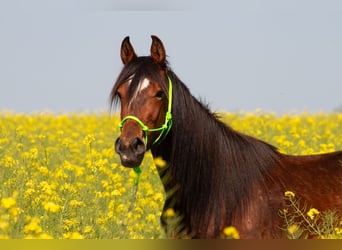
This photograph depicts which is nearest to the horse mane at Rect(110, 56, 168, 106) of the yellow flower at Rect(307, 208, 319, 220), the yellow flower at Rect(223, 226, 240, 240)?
the yellow flower at Rect(223, 226, 240, 240)

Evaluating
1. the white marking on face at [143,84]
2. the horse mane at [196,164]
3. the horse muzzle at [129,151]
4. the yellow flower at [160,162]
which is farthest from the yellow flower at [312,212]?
the white marking on face at [143,84]

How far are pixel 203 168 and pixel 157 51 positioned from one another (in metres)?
1.07

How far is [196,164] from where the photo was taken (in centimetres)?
623

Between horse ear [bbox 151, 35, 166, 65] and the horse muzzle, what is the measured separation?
2.61ft

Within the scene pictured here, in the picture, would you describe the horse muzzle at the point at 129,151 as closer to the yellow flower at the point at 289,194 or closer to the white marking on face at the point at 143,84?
the white marking on face at the point at 143,84

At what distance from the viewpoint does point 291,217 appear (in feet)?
20.5

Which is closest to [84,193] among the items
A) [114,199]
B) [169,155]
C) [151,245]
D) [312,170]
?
[114,199]

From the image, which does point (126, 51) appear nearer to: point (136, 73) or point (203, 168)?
point (136, 73)

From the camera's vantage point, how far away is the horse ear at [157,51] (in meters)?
6.22

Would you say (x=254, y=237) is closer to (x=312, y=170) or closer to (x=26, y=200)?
(x=312, y=170)

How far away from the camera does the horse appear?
6.03m

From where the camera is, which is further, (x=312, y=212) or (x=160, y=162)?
(x=160, y=162)

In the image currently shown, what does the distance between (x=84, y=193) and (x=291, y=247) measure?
4.02m

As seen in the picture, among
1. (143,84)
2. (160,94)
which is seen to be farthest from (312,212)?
(143,84)
